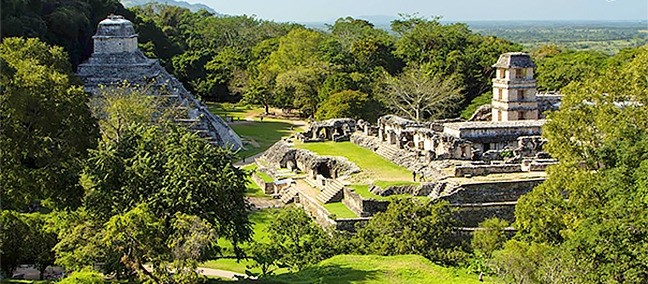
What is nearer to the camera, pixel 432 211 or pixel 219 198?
pixel 219 198

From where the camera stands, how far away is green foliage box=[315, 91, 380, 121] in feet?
168

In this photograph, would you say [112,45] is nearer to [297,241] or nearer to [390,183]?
[390,183]

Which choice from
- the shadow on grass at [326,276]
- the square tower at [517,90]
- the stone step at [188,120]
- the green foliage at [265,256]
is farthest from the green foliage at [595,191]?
the stone step at [188,120]

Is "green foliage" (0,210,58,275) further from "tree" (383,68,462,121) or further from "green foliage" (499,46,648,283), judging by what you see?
"tree" (383,68,462,121)

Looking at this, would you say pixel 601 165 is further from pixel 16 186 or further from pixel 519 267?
pixel 16 186

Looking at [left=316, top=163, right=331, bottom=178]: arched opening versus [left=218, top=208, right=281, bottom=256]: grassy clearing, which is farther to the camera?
[left=316, top=163, right=331, bottom=178]: arched opening

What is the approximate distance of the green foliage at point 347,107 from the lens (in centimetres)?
5106

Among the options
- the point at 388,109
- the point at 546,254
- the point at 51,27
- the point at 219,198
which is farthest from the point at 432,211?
the point at 51,27

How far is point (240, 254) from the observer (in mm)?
23141

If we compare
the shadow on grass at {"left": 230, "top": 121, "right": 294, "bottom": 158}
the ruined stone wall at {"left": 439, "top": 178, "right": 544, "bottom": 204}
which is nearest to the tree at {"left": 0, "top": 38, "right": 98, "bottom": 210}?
the ruined stone wall at {"left": 439, "top": 178, "right": 544, "bottom": 204}

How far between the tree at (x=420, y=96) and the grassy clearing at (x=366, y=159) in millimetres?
12826

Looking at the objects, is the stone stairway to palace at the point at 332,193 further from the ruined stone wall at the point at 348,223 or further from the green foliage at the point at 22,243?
the green foliage at the point at 22,243

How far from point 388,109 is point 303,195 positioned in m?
22.8

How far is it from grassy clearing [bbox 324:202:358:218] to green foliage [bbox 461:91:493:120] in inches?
1051
